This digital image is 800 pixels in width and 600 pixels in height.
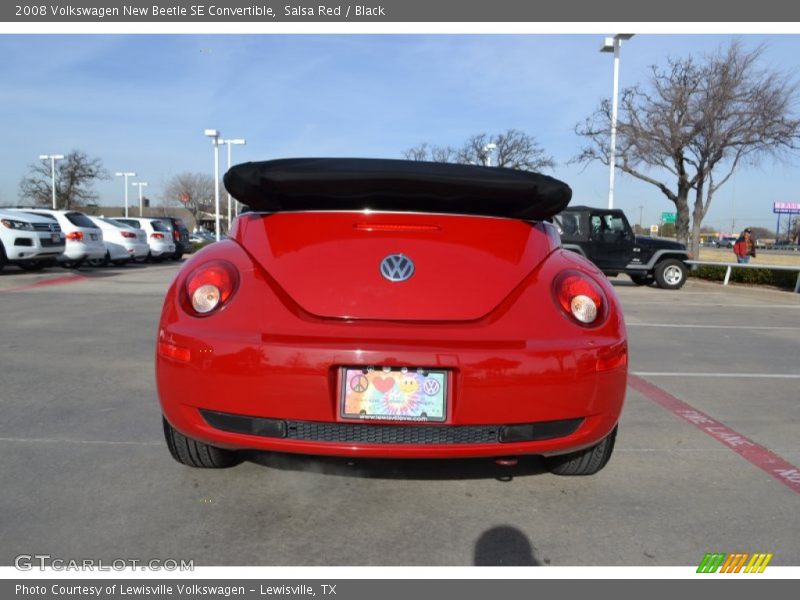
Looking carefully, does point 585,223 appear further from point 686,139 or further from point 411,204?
point 411,204

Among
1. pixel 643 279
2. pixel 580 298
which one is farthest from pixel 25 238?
pixel 643 279

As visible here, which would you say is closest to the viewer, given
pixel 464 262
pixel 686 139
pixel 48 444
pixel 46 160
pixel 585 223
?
pixel 464 262

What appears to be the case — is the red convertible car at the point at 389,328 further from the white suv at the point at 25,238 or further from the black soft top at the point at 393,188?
the white suv at the point at 25,238

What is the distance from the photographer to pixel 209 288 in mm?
2457

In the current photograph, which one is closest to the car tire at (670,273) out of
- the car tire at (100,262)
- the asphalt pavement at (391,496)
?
the asphalt pavement at (391,496)

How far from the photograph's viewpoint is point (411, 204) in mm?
2734

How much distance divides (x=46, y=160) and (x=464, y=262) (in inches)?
2181

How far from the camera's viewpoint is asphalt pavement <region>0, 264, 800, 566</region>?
90.7 inches

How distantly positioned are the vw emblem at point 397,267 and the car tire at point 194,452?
1165mm

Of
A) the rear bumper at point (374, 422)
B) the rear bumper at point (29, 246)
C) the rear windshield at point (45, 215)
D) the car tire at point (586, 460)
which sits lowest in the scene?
the car tire at point (586, 460)

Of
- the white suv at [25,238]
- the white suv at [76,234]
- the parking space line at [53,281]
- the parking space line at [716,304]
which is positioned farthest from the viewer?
the white suv at [76,234]

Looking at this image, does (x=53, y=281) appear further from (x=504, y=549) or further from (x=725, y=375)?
(x=504, y=549)

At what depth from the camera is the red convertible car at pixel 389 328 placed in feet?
7.32
